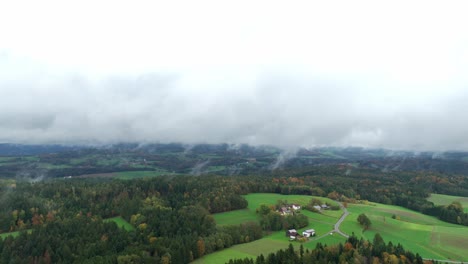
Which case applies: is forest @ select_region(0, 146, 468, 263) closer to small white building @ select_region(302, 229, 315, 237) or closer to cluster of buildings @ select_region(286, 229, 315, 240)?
cluster of buildings @ select_region(286, 229, 315, 240)

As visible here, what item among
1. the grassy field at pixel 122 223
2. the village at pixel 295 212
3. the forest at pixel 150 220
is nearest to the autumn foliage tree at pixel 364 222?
the forest at pixel 150 220

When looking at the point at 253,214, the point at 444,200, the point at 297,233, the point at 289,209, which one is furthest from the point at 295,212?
the point at 444,200

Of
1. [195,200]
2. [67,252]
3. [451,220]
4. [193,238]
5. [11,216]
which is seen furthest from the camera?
[195,200]

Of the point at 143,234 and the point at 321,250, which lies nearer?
the point at 321,250

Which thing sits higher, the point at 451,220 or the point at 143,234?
the point at 143,234

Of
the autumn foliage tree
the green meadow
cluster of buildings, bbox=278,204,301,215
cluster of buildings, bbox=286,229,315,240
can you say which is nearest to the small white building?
cluster of buildings, bbox=286,229,315,240

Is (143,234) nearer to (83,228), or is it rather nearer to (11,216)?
(83,228)

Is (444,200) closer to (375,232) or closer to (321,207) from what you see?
(321,207)

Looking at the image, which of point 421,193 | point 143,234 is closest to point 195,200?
point 143,234
